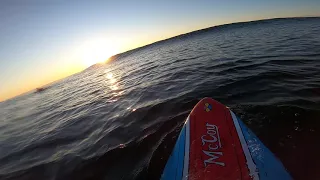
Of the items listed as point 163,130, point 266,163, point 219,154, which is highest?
point 219,154

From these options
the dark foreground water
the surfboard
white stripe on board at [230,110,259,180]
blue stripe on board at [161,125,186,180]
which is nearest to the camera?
white stripe on board at [230,110,259,180]

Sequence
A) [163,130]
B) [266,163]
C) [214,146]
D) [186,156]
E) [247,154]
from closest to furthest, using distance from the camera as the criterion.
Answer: [266,163]
[247,154]
[186,156]
[214,146]
[163,130]

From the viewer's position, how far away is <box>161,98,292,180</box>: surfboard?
3.34 metres

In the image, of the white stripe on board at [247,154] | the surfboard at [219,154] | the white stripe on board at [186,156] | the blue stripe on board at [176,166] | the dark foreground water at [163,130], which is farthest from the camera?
the dark foreground water at [163,130]

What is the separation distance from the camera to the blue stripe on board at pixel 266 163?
3.23m

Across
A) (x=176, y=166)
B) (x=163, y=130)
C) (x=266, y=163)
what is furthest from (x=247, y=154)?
(x=163, y=130)

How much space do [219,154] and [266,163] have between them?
0.78m

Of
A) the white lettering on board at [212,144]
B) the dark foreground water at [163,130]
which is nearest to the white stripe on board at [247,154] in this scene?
the white lettering on board at [212,144]

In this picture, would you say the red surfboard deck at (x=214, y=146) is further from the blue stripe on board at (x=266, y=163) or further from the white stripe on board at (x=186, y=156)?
the blue stripe on board at (x=266, y=163)

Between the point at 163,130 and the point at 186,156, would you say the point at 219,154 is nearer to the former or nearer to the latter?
the point at 186,156

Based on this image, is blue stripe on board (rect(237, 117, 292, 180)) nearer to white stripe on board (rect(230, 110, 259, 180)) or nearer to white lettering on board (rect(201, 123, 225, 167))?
white stripe on board (rect(230, 110, 259, 180))

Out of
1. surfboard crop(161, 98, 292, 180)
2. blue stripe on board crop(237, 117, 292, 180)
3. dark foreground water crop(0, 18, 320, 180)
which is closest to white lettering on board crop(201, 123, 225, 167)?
surfboard crop(161, 98, 292, 180)

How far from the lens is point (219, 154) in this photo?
3.79 meters

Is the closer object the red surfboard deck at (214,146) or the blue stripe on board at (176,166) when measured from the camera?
the red surfboard deck at (214,146)
